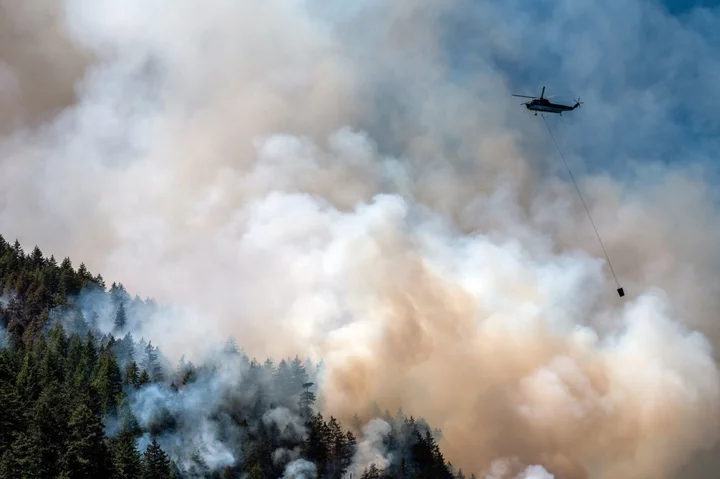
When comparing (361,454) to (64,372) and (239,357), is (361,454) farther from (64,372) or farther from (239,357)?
(64,372)

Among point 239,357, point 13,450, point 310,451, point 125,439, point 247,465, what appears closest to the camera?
point 13,450

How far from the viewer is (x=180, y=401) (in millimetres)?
155250

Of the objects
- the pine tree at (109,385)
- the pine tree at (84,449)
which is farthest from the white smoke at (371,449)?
the pine tree at (84,449)

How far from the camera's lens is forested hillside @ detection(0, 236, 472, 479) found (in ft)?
434

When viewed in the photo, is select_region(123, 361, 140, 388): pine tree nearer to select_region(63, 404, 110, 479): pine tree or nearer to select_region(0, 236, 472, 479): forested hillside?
select_region(0, 236, 472, 479): forested hillside

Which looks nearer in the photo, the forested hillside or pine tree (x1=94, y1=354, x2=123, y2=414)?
the forested hillside

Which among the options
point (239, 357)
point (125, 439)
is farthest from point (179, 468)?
point (239, 357)

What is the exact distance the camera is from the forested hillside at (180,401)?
13225cm

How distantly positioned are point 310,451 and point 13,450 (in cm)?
7770

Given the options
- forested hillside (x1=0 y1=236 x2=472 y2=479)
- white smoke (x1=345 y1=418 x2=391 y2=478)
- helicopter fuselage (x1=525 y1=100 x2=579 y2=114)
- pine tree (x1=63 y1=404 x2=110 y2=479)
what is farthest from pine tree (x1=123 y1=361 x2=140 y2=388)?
helicopter fuselage (x1=525 y1=100 x2=579 y2=114)

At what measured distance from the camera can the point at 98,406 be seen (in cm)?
Answer: 13088

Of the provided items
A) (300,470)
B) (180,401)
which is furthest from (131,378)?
(300,470)

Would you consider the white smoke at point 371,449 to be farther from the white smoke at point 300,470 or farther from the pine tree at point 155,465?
the pine tree at point 155,465

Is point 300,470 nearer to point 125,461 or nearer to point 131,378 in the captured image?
point 131,378
